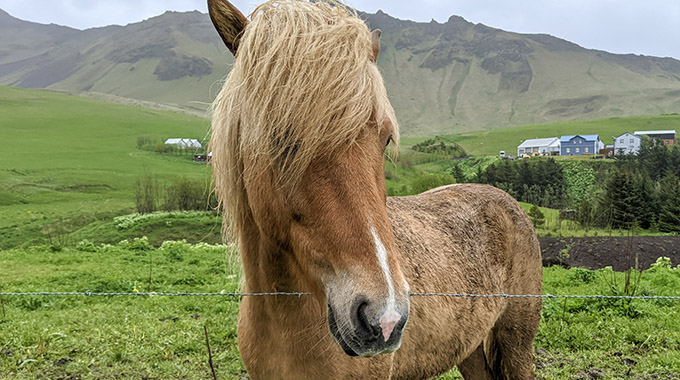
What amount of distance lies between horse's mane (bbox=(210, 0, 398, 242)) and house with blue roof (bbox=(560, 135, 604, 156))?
282ft

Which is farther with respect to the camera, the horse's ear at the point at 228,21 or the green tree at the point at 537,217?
the green tree at the point at 537,217

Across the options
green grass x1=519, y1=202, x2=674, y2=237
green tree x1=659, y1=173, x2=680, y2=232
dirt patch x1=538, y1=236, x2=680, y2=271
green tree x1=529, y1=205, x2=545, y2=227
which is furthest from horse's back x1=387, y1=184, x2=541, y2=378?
green tree x1=659, y1=173, x2=680, y2=232

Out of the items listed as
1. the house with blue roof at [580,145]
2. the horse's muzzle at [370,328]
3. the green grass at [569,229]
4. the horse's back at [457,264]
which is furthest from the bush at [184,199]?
the house with blue roof at [580,145]

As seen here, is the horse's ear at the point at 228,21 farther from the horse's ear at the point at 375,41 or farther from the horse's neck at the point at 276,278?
the horse's neck at the point at 276,278

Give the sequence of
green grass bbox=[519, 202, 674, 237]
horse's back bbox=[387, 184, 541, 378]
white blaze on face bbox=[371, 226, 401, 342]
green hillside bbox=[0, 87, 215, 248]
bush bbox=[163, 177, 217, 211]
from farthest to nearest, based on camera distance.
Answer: green hillside bbox=[0, 87, 215, 248] → bush bbox=[163, 177, 217, 211] → green grass bbox=[519, 202, 674, 237] → horse's back bbox=[387, 184, 541, 378] → white blaze on face bbox=[371, 226, 401, 342]

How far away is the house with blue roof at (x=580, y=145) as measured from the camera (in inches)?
3009

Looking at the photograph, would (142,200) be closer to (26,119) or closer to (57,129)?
(57,129)

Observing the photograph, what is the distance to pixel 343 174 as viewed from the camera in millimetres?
1571

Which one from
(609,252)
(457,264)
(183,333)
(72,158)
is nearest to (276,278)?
(457,264)

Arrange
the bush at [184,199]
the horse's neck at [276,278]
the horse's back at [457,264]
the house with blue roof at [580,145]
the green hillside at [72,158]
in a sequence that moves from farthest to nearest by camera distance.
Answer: the house with blue roof at [580,145]
the green hillside at [72,158]
the bush at [184,199]
the horse's back at [457,264]
the horse's neck at [276,278]

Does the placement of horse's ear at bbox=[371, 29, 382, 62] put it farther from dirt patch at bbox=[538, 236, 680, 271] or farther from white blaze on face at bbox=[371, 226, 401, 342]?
dirt patch at bbox=[538, 236, 680, 271]

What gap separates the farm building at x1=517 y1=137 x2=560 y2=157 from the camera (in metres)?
85.0

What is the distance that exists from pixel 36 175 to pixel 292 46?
186 feet

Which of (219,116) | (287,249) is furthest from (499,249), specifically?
(219,116)
